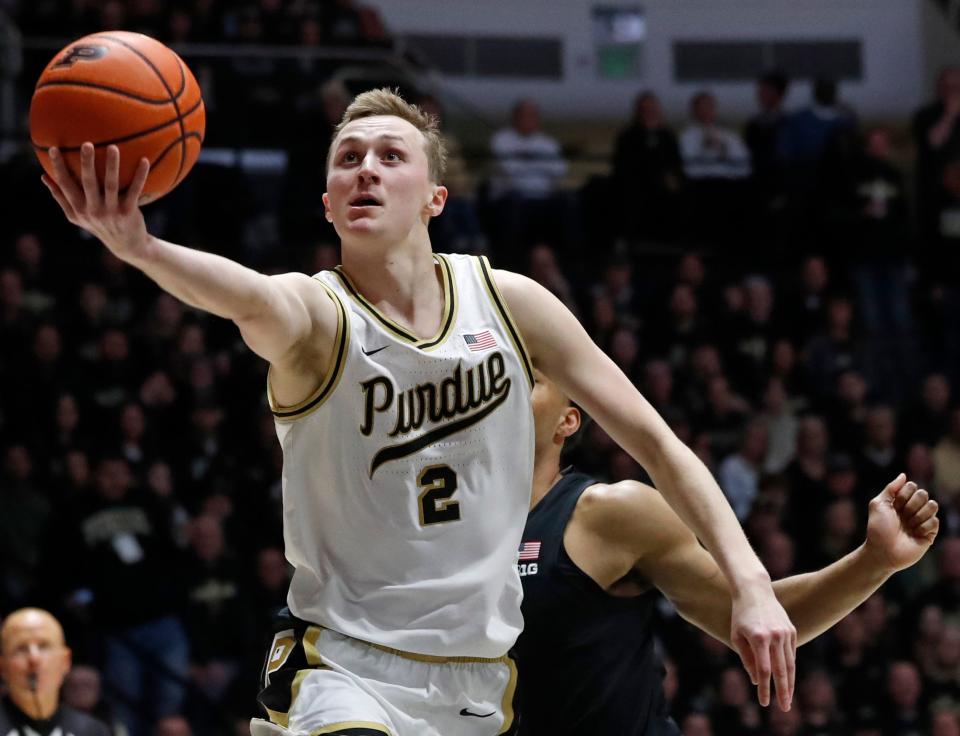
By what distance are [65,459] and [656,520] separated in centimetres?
613

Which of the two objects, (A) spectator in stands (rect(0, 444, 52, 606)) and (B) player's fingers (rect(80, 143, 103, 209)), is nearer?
(B) player's fingers (rect(80, 143, 103, 209))

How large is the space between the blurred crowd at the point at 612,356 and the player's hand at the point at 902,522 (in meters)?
5.39

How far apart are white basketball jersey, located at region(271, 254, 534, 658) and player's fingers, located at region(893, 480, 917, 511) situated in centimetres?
95

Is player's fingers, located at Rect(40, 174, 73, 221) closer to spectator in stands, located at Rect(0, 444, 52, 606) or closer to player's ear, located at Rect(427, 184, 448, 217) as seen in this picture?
player's ear, located at Rect(427, 184, 448, 217)

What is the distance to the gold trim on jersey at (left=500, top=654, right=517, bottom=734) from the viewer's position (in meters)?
3.66

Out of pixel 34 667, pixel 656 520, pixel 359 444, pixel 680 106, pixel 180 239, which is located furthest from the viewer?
pixel 680 106

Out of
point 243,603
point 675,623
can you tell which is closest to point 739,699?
point 675,623

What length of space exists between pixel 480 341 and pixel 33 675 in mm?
4209

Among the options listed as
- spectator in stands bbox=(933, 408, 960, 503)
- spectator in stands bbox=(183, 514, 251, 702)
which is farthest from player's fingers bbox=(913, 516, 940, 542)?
spectator in stands bbox=(933, 408, 960, 503)

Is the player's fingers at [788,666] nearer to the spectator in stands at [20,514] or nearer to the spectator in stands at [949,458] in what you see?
the spectator in stands at [20,514]

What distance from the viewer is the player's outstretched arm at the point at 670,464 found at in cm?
331

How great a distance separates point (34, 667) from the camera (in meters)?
6.98

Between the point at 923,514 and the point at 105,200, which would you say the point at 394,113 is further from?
the point at 923,514

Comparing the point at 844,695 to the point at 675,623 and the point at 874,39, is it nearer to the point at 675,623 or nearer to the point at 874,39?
the point at 675,623
